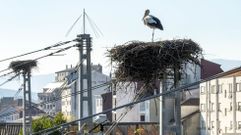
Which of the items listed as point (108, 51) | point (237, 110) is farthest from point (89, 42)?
point (237, 110)

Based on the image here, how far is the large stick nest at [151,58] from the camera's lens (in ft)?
45.6

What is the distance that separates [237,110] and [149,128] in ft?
33.3

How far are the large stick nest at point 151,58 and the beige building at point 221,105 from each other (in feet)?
166

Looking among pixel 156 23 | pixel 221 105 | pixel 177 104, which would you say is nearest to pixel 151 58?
pixel 177 104

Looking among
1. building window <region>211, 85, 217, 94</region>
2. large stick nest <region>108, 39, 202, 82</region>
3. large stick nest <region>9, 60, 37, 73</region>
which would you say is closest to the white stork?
large stick nest <region>108, 39, 202, 82</region>

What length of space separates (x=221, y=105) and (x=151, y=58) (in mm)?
58297

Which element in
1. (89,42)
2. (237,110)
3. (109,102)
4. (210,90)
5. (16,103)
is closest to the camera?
(89,42)

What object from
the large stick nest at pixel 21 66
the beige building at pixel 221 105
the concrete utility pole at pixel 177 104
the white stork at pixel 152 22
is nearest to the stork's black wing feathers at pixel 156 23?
the white stork at pixel 152 22

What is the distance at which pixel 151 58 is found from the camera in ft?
46.2

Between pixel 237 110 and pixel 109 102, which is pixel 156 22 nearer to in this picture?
pixel 237 110

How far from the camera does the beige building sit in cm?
6775

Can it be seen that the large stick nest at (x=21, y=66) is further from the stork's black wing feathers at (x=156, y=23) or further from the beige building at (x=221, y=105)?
the beige building at (x=221, y=105)

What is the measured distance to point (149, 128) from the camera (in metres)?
60.8

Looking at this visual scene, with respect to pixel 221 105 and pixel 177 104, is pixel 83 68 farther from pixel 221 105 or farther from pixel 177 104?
pixel 221 105
